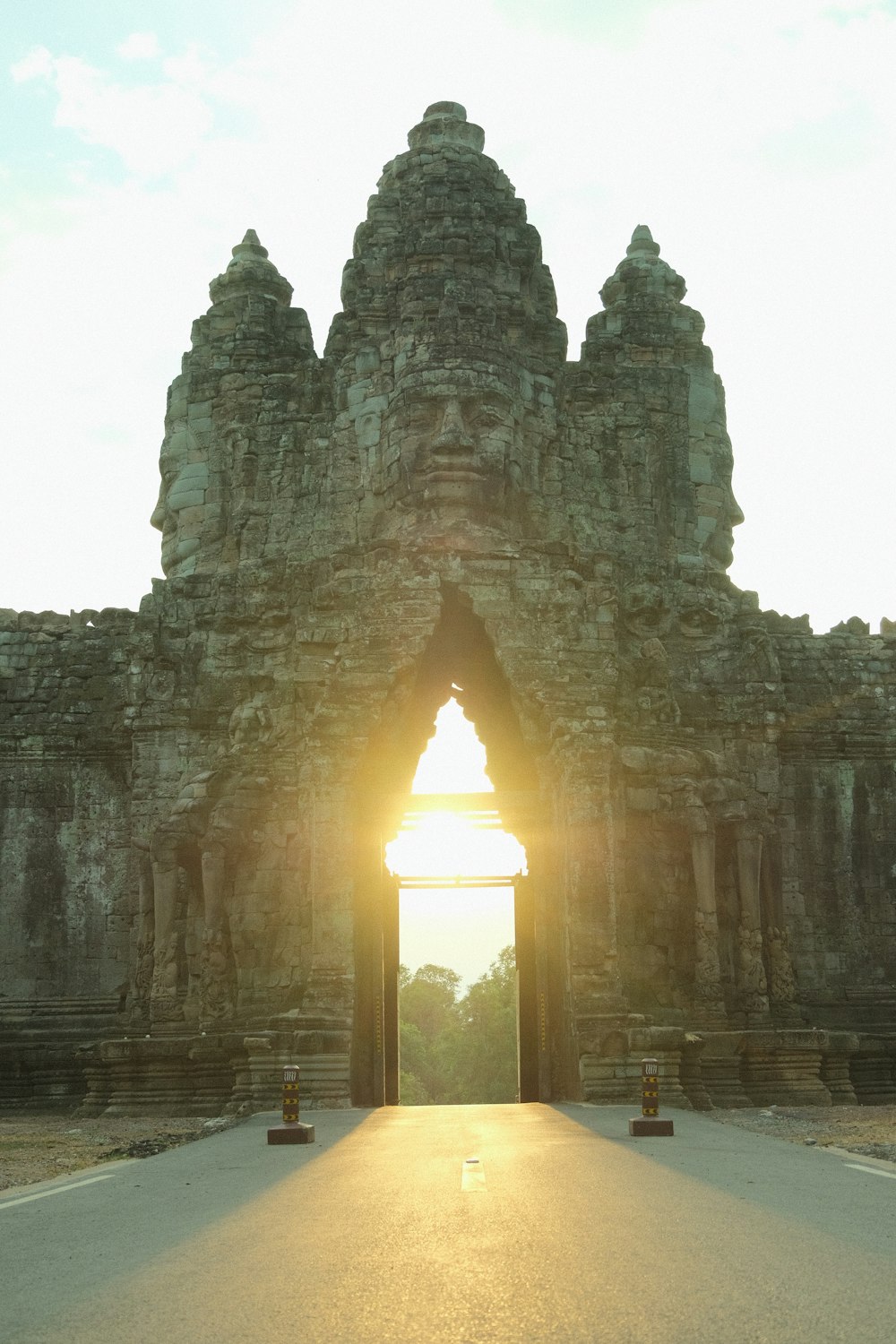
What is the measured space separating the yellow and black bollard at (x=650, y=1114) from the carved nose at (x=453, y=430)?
32.3 feet

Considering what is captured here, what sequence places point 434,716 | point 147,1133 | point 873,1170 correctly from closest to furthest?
point 873,1170 < point 147,1133 < point 434,716

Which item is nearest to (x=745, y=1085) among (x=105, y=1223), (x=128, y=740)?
(x=128, y=740)

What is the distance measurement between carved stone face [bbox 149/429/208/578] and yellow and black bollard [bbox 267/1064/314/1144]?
1094 centimetres

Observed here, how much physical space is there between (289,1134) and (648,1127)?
2970 mm

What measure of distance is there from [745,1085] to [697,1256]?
11390 millimetres

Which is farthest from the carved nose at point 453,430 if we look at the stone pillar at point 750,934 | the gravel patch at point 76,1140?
the gravel patch at point 76,1140

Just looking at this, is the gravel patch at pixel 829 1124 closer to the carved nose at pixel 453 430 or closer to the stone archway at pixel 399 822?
the stone archway at pixel 399 822

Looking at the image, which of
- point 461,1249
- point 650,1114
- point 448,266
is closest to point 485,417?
point 448,266

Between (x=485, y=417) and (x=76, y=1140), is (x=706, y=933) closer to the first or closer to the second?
(x=485, y=417)

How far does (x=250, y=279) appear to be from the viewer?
23.3 m

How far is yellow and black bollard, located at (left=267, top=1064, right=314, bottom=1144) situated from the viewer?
11.9 metres

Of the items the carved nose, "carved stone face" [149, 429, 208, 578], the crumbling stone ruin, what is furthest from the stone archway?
"carved stone face" [149, 429, 208, 578]

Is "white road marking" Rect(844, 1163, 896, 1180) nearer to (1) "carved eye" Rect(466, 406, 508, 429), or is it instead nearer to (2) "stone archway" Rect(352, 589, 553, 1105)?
(2) "stone archway" Rect(352, 589, 553, 1105)

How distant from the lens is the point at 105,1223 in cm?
760
